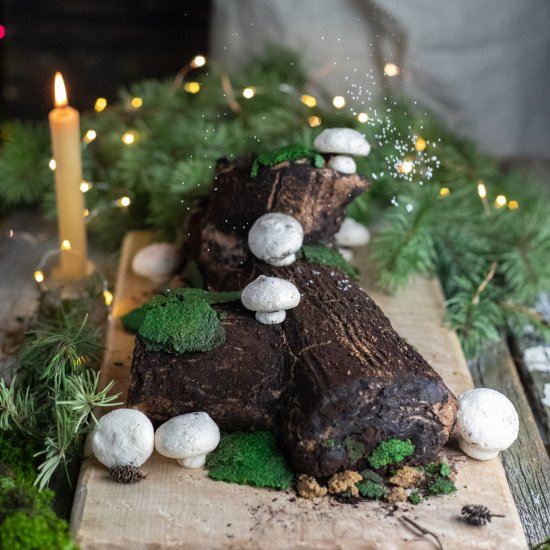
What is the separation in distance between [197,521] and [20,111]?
75.7 inches

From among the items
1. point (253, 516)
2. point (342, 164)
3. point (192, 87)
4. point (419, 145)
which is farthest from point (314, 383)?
point (192, 87)

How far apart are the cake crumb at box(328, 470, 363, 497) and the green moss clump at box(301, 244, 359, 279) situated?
476 mm

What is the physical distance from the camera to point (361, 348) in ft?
4.54

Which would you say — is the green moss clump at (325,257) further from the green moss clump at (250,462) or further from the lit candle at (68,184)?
the lit candle at (68,184)

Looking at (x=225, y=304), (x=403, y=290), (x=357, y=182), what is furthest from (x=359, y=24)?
(x=225, y=304)

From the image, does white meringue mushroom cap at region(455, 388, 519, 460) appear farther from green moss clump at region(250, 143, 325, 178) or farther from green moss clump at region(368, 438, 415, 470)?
green moss clump at region(250, 143, 325, 178)

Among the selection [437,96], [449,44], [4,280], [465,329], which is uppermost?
[449,44]

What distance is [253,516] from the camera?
1263 mm

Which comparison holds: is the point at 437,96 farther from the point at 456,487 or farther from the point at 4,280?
the point at 456,487

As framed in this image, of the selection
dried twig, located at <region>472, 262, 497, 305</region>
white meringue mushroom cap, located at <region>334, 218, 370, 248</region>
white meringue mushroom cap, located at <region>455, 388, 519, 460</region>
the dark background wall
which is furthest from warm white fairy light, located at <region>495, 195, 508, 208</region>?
the dark background wall

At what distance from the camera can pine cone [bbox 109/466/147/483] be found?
131 cm

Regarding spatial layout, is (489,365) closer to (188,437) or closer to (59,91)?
(188,437)

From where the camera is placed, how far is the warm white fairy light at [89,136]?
214 cm

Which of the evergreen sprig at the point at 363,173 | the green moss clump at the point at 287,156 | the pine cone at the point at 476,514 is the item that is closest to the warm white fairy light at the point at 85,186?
the evergreen sprig at the point at 363,173
